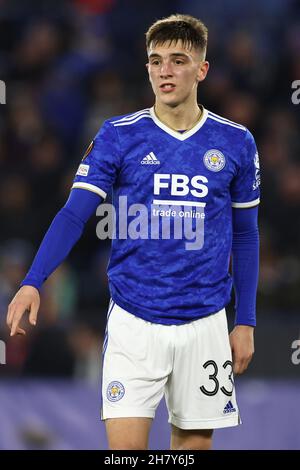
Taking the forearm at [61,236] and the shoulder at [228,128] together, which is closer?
the forearm at [61,236]

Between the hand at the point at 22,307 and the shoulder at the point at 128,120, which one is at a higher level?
the shoulder at the point at 128,120

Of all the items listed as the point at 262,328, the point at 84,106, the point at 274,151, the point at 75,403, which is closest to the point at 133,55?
the point at 84,106

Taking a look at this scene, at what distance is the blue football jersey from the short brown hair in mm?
317

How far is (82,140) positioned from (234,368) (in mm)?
4873

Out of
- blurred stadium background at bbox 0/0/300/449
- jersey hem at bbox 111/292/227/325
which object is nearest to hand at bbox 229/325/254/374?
jersey hem at bbox 111/292/227/325

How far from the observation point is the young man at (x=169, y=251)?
4137mm

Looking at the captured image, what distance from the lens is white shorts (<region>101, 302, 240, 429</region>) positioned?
4121mm

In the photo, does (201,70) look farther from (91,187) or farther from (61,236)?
(61,236)

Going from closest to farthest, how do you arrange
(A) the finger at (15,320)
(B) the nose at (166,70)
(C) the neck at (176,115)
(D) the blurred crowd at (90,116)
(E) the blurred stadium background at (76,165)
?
(A) the finger at (15,320) → (B) the nose at (166,70) → (C) the neck at (176,115) → (E) the blurred stadium background at (76,165) → (D) the blurred crowd at (90,116)

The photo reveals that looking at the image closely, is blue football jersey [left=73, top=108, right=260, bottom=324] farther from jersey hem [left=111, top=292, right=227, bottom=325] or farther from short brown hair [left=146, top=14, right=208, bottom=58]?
short brown hair [left=146, top=14, right=208, bottom=58]

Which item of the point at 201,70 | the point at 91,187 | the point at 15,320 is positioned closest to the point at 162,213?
the point at 91,187

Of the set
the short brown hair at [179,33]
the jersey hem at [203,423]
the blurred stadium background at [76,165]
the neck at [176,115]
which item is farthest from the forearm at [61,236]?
the blurred stadium background at [76,165]

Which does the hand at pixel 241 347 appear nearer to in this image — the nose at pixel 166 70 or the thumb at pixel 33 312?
the thumb at pixel 33 312

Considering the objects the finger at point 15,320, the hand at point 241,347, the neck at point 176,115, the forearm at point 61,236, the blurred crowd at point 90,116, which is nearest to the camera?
the finger at point 15,320
